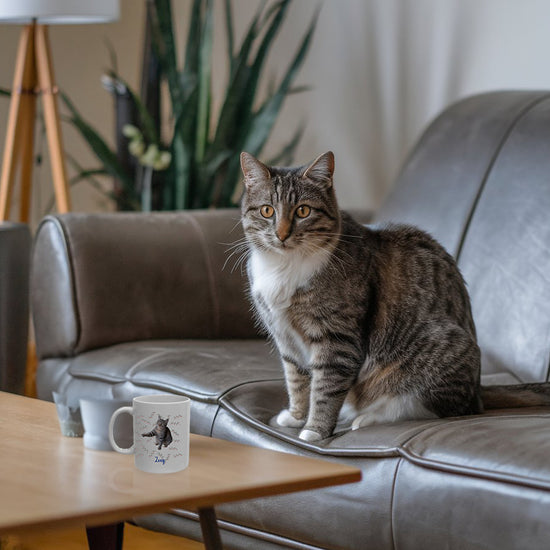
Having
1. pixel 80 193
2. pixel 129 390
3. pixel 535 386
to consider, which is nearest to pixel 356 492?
pixel 535 386

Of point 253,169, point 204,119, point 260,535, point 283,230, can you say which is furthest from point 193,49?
point 260,535

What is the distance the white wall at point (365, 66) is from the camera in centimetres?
268

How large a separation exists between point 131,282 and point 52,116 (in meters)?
0.99

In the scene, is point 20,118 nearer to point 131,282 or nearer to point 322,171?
point 131,282

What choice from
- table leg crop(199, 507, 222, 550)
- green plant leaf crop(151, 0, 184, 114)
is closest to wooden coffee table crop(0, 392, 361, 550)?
table leg crop(199, 507, 222, 550)

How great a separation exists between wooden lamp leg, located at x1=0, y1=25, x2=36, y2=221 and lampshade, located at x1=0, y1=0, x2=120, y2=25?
0.12 metres

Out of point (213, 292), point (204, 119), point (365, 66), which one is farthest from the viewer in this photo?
point (365, 66)

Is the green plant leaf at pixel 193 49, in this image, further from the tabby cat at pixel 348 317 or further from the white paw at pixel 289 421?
the white paw at pixel 289 421

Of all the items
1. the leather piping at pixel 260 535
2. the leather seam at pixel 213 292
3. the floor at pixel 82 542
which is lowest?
the floor at pixel 82 542

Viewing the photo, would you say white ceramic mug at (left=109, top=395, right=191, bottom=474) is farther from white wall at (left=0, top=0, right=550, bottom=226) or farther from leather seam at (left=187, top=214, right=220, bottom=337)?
white wall at (left=0, top=0, right=550, bottom=226)

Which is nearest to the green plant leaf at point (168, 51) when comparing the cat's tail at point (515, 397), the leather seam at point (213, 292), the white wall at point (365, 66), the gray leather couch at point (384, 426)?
the white wall at point (365, 66)

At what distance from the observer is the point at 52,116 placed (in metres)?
2.94

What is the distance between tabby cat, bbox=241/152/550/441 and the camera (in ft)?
5.07

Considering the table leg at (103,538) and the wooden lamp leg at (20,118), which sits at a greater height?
the wooden lamp leg at (20,118)
